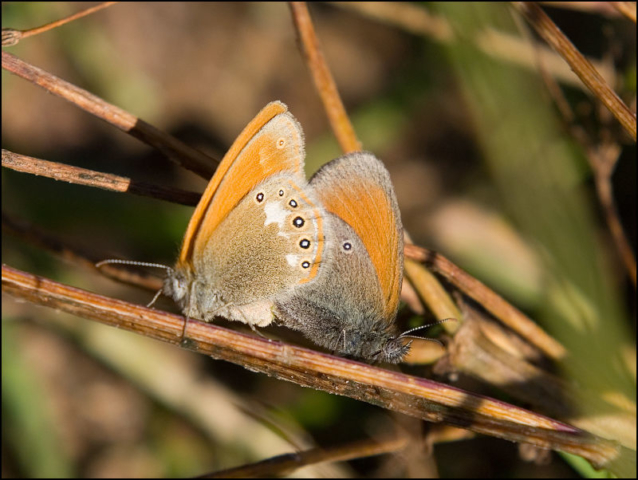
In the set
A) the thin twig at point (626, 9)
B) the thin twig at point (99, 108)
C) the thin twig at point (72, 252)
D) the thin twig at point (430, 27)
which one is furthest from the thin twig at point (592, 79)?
the thin twig at point (72, 252)

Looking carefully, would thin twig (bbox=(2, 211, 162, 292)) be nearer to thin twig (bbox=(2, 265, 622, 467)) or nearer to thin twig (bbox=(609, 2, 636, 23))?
thin twig (bbox=(2, 265, 622, 467))

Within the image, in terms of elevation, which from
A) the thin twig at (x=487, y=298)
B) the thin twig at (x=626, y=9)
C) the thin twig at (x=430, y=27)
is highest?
the thin twig at (x=430, y=27)

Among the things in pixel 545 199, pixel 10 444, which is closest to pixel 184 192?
pixel 545 199

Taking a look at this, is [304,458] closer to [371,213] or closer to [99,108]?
[371,213]

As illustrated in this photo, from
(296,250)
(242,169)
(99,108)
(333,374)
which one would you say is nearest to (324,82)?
(242,169)

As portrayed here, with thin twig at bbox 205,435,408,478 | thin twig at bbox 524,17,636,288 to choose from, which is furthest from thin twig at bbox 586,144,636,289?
thin twig at bbox 205,435,408,478

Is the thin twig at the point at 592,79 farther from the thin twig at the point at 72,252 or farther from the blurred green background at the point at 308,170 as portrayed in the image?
the thin twig at the point at 72,252
